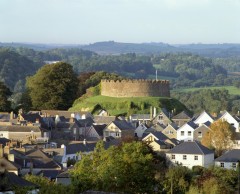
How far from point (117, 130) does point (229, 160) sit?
15.3m

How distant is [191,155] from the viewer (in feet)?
153

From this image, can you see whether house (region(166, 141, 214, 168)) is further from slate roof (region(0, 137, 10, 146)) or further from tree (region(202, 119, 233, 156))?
slate roof (region(0, 137, 10, 146))

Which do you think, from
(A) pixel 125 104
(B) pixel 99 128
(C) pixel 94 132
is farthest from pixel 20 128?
(A) pixel 125 104

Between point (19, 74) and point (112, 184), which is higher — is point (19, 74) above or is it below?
below

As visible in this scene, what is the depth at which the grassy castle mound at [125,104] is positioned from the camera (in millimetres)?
75000

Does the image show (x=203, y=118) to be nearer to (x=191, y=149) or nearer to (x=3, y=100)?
(x=191, y=149)

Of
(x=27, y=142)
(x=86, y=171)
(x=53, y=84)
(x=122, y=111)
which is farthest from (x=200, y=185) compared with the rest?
(x=53, y=84)

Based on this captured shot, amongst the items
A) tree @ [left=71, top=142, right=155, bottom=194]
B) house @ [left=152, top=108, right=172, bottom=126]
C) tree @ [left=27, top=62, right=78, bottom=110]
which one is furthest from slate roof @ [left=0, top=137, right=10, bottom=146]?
tree @ [left=27, top=62, right=78, bottom=110]

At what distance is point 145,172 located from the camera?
129 ft

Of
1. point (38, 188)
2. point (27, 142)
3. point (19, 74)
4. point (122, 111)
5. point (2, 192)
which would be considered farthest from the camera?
point (19, 74)

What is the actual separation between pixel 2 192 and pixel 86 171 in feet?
22.9

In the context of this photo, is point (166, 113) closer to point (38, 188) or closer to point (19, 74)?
point (38, 188)

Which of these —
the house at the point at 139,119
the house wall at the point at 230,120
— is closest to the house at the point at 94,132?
the house at the point at 139,119

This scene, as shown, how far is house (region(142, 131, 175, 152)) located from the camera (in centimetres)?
4934
